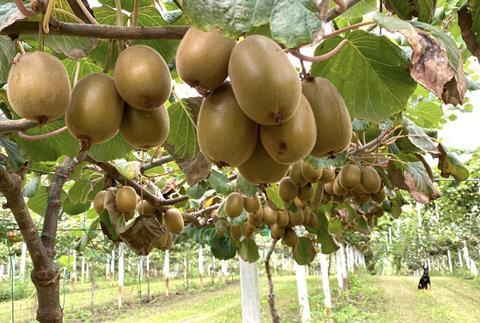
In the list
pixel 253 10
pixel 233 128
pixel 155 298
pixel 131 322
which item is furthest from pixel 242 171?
pixel 155 298

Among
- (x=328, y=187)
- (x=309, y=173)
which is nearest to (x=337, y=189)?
(x=328, y=187)

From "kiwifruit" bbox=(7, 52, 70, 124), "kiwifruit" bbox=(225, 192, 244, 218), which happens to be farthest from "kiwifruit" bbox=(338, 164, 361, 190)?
"kiwifruit" bbox=(7, 52, 70, 124)

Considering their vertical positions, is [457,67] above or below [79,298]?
above

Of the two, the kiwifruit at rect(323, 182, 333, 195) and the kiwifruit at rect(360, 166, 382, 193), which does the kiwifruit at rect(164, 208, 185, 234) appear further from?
the kiwifruit at rect(360, 166, 382, 193)

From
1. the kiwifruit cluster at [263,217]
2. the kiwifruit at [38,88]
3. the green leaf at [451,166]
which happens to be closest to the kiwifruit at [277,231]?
the kiwifruit cluster at [263,217]

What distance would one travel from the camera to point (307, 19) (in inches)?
28.2

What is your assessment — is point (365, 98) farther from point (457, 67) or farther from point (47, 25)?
point (47, 25)

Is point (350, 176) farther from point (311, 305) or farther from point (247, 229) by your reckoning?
point (311, 305)

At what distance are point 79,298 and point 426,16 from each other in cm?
1871

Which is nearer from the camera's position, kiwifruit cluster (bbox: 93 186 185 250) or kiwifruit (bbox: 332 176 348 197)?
kiwifruit cluster (bbox: 93 186 185 250)

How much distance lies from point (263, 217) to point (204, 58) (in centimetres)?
253

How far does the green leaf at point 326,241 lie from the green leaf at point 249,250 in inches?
22.7

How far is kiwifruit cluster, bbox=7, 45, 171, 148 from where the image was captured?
778 mm

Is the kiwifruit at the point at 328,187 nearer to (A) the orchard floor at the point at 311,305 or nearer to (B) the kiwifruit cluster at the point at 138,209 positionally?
(B) the kiwifruit cluster at the point at 138,209
